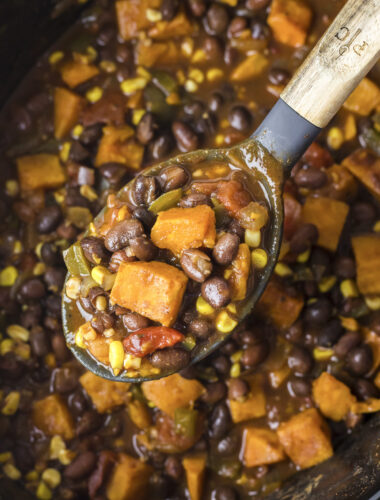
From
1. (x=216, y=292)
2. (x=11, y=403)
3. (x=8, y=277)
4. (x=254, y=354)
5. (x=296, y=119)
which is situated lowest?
(x=11, y=403)

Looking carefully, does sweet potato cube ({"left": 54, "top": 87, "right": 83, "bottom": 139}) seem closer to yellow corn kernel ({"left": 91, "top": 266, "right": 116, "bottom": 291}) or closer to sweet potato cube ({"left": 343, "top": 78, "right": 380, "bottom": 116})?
yellow corn kernel ({"left": 91, "top": 266, "right": 116, "bottom": 291})

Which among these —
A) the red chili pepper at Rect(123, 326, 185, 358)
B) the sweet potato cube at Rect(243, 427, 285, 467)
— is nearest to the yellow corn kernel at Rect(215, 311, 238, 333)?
the red chili pepper at Rect(123, 326, 185, 358)

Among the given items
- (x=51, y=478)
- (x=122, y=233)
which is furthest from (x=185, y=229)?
(x=51, y=478)

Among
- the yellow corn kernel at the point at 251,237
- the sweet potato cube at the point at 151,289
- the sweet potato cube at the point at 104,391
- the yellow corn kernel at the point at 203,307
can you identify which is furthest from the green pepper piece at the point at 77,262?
the sweet potato cube at the point at 104,391

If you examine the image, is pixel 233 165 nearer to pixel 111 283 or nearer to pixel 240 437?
pixel 111 283

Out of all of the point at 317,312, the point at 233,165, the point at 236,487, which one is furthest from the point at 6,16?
the point at 236,487

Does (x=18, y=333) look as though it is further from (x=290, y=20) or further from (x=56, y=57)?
(x=290, y=20)

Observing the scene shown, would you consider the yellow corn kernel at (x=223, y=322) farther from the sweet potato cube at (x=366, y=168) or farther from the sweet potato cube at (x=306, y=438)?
the sweet potato cube at (x=366, y=168)
